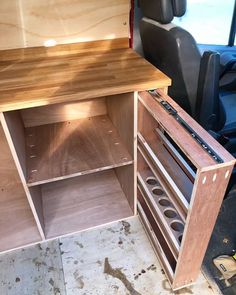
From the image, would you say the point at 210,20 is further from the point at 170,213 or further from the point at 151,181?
the point at 170,213

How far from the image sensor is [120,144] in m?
1.25

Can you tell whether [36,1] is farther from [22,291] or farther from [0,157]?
[22,291]

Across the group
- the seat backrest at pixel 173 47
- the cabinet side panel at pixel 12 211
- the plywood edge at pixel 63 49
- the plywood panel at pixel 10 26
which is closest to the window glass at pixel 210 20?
the seat backrest at pixel 173 47

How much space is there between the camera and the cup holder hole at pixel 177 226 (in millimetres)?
1018

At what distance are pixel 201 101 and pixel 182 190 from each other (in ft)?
1.71

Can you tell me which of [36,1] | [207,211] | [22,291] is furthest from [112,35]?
[22,291]

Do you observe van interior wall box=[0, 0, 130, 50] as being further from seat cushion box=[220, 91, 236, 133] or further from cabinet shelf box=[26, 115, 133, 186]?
seat cushion box=[220, 91, 236, 133]

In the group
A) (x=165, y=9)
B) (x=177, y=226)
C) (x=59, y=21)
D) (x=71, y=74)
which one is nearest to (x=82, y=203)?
(x=177, y=226)

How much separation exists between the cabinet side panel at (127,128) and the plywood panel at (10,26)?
485mm

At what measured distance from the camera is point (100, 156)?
1187 millimetres

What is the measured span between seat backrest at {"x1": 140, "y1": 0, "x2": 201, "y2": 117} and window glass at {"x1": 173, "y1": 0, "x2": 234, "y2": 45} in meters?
0.76

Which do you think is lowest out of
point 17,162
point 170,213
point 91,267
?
point 91,267

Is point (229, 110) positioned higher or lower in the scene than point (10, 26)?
lower

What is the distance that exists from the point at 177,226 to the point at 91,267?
419 millimetres
